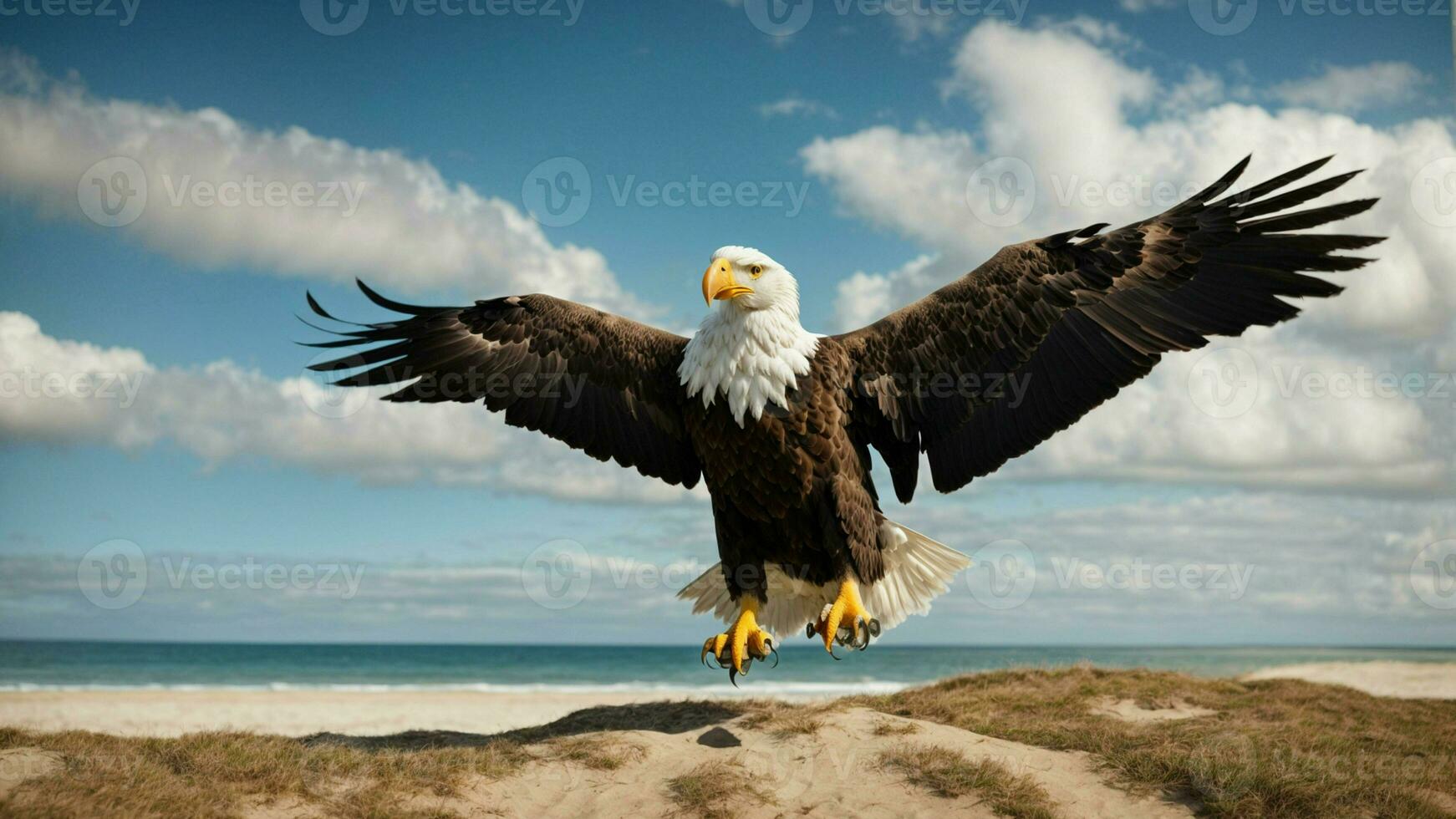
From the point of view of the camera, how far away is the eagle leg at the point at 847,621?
20.2ft

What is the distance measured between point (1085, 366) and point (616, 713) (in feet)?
14.3

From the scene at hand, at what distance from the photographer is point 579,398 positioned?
6.96 m

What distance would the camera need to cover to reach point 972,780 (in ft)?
Result: 19.7

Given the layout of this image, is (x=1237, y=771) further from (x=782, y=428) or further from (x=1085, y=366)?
(x=782, y=428)

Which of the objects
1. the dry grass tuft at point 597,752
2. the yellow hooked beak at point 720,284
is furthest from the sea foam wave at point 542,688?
the yellow hooked beak at point 720,284

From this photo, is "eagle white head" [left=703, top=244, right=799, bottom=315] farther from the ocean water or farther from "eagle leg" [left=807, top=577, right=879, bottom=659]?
the ocean water

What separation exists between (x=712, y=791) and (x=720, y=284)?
10.0ft

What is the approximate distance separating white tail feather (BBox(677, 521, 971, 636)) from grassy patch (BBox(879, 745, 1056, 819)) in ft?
2.95

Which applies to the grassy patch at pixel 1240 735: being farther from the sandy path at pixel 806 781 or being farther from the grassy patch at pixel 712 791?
the grassy patch at pixel 712 791

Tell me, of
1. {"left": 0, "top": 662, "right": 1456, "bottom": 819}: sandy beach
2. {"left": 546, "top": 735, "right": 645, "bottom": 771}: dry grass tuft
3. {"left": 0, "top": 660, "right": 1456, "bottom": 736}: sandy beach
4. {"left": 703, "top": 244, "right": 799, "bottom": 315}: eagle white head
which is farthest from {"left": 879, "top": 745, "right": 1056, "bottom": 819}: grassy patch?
{"left": 0, "top": 660, "right": 1456, "bottom": 736}: sandy beach

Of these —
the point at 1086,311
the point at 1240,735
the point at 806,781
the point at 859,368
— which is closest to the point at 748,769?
the point at 806,781

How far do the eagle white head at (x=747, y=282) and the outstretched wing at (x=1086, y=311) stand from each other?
55 centimetres

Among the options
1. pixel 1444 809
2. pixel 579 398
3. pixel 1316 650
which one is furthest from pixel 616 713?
pixel 1316 650

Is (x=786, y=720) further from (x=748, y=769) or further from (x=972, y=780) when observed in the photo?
(x=972, y=780)
